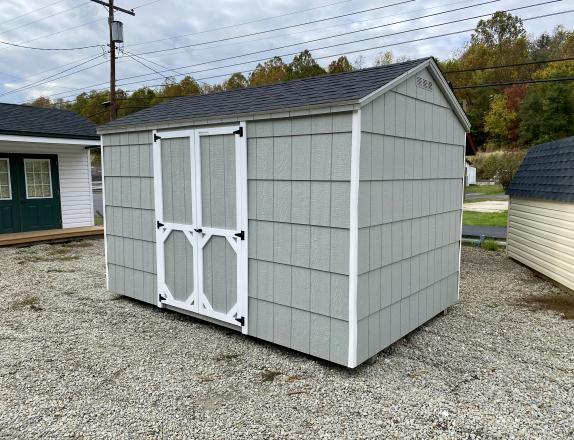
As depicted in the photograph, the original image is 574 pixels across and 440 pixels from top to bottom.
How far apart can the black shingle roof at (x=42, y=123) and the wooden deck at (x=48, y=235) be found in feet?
7.32

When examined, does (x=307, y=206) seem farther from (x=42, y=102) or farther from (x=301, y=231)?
(x=42, y=102)

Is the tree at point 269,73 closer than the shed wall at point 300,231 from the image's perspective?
No

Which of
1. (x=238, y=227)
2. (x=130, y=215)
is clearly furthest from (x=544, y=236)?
(x=130, y=215)

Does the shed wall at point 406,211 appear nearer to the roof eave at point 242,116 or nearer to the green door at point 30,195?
the roof eave at point 242,116

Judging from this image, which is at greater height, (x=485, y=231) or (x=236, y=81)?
(x=236, y=81)

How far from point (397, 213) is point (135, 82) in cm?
2296

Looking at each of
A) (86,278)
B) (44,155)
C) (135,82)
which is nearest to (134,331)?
(86,278)

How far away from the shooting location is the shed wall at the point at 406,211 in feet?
11.4

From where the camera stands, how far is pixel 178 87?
2972cm

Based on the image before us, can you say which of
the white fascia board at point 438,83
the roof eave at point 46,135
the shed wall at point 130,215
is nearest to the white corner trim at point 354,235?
the white fascia board at point 438,83

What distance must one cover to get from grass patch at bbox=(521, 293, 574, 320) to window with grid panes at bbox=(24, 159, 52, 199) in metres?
10.2

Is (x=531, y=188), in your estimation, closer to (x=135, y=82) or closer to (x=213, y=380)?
(x=213, y=380)

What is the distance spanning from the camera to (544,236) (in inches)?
271

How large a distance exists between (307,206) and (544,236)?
517 centimetres
